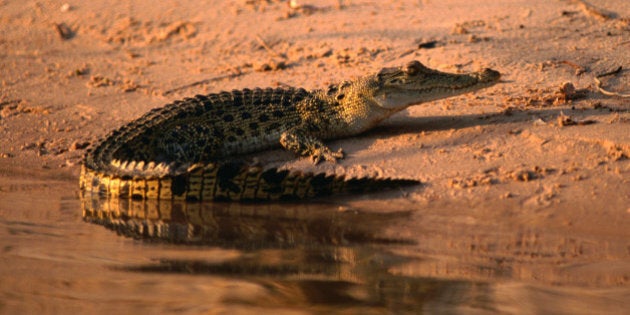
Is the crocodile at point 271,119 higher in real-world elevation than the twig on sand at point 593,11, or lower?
lower

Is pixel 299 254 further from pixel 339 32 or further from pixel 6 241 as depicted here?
pixel 339 32

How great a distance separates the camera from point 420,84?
669cm

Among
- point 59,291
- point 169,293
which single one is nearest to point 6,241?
point 59,291

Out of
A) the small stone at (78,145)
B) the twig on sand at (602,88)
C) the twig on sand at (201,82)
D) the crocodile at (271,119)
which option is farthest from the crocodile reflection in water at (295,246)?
the twig on sand at (201,82)

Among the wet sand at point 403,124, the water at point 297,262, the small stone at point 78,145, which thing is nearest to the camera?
the water at point 297,262

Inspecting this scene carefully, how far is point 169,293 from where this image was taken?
394cm

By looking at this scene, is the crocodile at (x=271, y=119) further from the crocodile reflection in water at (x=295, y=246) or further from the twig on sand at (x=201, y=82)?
the twig on sand at (x=201, y=82)

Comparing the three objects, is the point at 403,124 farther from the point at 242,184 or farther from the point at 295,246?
the point at 295,246

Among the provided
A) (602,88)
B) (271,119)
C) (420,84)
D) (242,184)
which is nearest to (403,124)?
(420,84)

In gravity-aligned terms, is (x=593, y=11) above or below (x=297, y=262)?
above

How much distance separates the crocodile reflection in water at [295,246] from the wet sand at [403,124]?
71 millimetres

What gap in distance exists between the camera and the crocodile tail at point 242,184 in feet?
18.5

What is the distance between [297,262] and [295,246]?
0.32 metres

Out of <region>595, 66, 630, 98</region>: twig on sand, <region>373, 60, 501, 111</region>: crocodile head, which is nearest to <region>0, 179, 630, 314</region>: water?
<region>373, 60, 501, 111</region>: crocodile head
